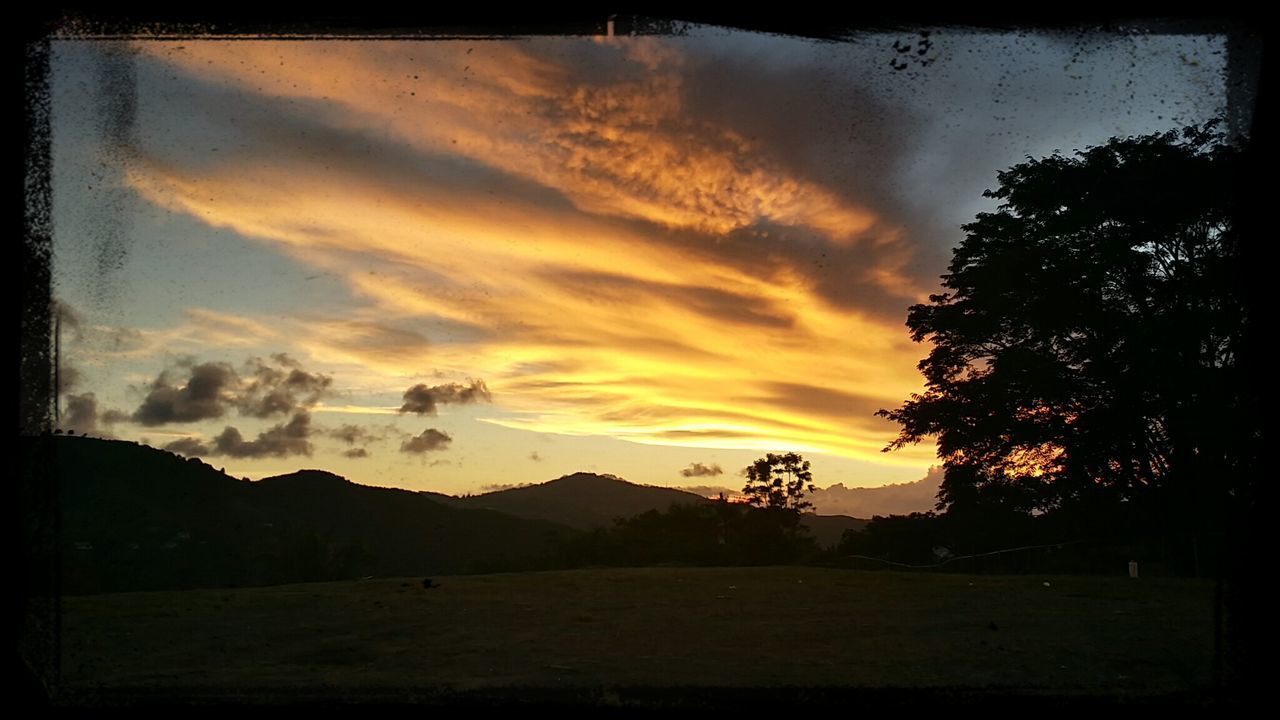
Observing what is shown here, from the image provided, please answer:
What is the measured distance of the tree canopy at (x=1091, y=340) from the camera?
44.5 ft

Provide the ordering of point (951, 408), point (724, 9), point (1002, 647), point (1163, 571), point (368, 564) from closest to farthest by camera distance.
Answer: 1. point (724, 9)
2. point (1002, 647)
3. point (1163, 571)
4. point (951, 408)
5. point (368, 564)

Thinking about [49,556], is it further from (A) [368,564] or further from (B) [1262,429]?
(A) [368,564]

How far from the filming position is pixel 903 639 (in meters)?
4.79

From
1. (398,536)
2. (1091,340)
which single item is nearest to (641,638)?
(1091,340)

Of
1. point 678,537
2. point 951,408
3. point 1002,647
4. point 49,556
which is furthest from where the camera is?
point 678,537

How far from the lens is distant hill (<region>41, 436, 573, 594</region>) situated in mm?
14289

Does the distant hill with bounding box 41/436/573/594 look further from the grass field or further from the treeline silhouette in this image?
the grass field

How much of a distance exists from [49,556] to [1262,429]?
4782 millimetres

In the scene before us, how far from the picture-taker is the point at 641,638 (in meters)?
4.81

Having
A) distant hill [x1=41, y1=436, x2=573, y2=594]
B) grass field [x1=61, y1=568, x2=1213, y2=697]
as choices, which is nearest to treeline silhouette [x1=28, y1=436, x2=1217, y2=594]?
distant hill [x1=41, y1=436, x2=573, y2=594]

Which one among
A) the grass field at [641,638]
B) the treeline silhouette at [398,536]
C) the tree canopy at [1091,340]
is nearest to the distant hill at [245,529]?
the treeline silhouette at [398,536]

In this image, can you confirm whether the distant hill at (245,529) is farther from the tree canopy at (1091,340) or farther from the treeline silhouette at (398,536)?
the tree canopy at (1091,340)

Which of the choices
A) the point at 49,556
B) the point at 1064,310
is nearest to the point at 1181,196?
the point at 1064,310

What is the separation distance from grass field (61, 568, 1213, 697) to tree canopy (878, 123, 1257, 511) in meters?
7.89
